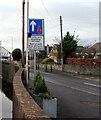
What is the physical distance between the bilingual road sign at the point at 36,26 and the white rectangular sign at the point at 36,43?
0.76ft

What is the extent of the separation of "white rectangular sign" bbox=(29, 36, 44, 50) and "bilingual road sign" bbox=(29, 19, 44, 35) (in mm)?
232

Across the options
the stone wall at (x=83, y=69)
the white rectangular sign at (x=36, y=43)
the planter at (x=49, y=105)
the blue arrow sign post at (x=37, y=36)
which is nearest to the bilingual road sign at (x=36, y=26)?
the blue arrow sign post at (x=37, y=36)

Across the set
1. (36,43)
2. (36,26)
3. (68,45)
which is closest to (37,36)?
(36,43)

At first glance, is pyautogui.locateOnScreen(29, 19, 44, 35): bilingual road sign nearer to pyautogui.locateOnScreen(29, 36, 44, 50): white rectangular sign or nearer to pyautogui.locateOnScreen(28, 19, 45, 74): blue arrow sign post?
pyautogui.locateOnScreen(28, 19, 45, 74): blue arrow sign post

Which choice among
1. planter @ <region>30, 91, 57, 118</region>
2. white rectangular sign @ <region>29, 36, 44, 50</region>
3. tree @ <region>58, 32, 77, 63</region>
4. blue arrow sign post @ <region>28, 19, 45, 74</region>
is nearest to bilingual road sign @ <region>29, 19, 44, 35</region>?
blue arrow sign post @ <region>28, 19, 45, 74</region>

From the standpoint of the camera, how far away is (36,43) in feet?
33.6

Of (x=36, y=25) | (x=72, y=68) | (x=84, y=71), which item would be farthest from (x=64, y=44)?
(x=36, y=25)

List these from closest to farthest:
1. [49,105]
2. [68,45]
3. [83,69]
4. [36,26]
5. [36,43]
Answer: [49,105] < [36,43] < [36,26] < [83,69] < [68,45]

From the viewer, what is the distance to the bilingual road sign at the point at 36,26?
10.2 meters

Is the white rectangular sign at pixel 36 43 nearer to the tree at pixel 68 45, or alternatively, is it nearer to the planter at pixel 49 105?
the planter at pixel 49 105

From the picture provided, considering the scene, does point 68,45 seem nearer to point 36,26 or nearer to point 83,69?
point 83,69

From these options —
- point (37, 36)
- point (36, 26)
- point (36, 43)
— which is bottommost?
point (36, 43)

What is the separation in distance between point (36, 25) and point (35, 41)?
70 cm

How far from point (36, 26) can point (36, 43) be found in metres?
0.76
